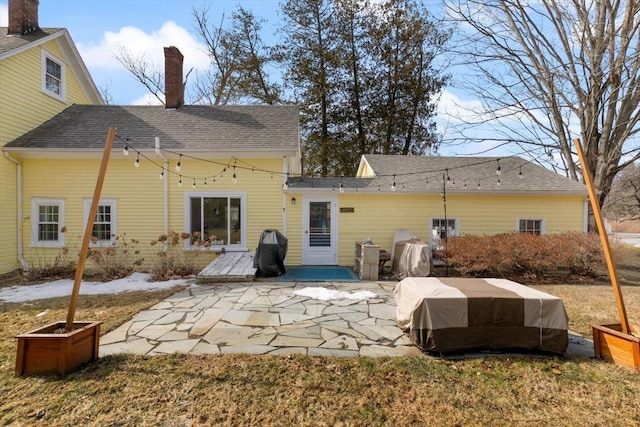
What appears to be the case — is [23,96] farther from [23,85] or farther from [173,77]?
[173,77]

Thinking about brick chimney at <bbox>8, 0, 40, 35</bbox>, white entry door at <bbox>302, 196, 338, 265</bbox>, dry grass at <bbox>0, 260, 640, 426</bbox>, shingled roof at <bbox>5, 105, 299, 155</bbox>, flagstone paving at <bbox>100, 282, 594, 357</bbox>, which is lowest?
dry grass at <bbox>0, 260, 640, 426</bbox>

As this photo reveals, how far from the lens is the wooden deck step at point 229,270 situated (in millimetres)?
8150

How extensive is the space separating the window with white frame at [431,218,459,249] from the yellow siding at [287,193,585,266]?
0.16 m

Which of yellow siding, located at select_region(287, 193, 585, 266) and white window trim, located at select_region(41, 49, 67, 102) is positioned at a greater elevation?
white window trim, located at select_region(41, 49, 67, 102)

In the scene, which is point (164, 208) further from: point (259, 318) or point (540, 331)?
point (540, 331)

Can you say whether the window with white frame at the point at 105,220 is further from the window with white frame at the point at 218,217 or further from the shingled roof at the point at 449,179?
the shingled roof at the point at 449,179

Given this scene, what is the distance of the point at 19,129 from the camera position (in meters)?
9.95

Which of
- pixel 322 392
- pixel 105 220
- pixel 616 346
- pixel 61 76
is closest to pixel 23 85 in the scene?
pixel 61 76

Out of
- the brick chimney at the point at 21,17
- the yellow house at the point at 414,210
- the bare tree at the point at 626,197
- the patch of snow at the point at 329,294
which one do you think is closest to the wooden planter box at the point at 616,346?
the patch of snow at the point at 329,294

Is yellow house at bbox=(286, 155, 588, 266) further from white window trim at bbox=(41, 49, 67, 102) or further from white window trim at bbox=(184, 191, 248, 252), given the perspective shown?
white window trim at bbox=(41, 49, 67, 102)

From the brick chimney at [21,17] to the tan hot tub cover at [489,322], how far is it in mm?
15148

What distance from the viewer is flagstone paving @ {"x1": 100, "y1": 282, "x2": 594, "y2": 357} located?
4215 mm

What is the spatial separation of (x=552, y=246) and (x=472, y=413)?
789cm

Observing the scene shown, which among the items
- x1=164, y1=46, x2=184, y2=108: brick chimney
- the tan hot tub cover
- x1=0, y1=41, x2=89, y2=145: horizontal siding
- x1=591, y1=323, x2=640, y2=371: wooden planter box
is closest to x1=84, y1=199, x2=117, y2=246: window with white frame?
x1=0, y1=41, x2=89, y2=145: horizontal siding
